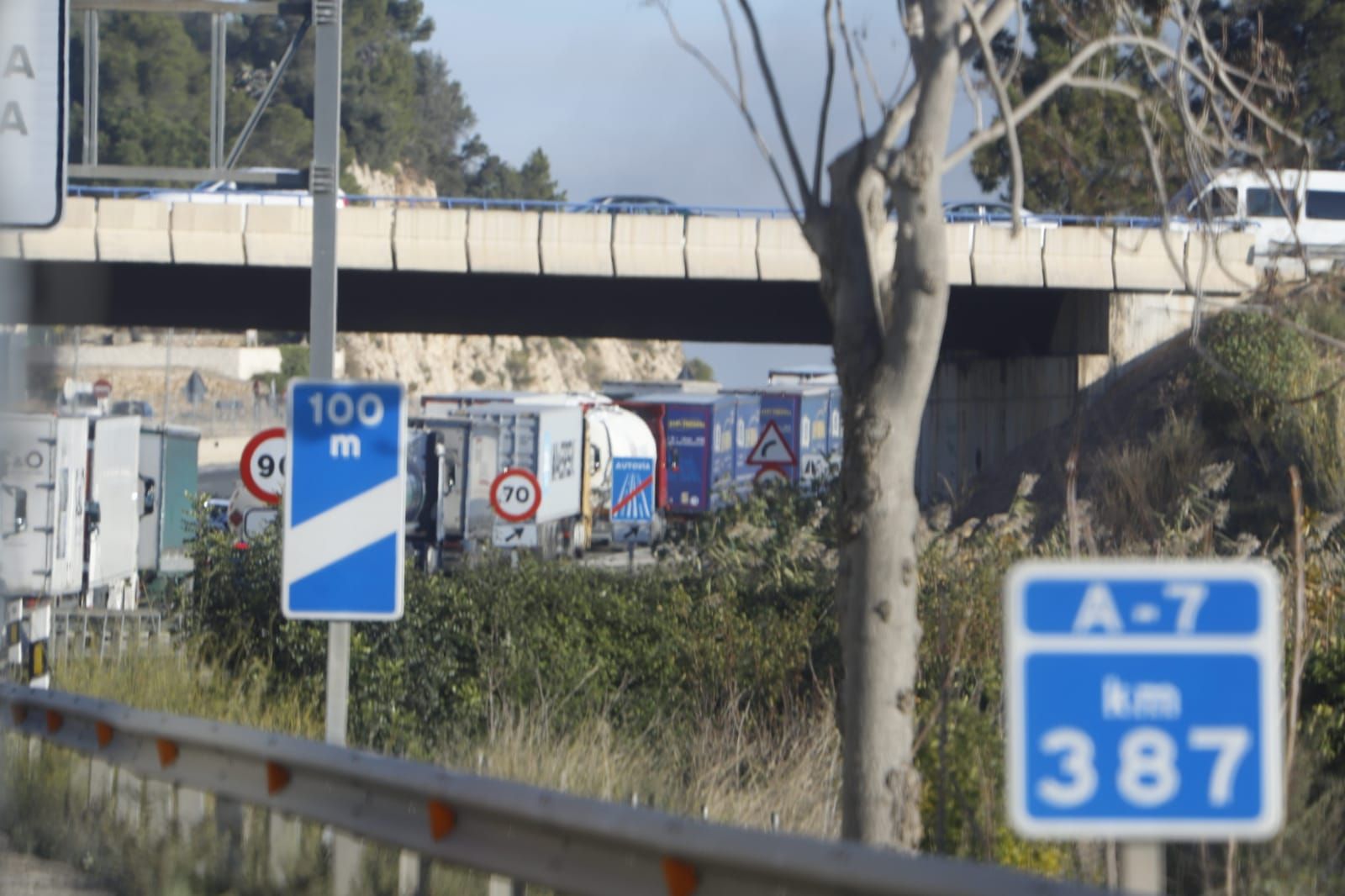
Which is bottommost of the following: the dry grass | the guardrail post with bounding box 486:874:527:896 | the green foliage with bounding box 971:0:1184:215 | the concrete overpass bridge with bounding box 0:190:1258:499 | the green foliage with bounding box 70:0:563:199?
the dry grass

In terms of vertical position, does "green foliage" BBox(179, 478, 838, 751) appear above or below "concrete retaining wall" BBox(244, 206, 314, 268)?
below

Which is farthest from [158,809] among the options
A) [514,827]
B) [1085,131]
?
[1085,131]

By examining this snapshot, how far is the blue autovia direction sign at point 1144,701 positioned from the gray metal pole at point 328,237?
4.42 meters

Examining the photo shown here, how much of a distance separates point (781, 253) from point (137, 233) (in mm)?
12446

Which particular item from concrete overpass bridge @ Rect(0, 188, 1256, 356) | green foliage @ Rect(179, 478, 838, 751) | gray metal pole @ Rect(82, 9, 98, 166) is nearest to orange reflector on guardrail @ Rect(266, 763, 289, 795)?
green foliage @ Rect(179, 478, 838, 751)

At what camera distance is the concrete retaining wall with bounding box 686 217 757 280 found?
33062 mm

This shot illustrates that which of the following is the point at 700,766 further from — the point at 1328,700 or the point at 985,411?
the point at 985,411

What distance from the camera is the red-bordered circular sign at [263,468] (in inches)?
590

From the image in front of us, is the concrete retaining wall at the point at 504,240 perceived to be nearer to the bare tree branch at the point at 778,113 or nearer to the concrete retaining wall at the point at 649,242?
the concrete retaining wall at the point at 649,242

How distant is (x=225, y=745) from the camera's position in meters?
7.36

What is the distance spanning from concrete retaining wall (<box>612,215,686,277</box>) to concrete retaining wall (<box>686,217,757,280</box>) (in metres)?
0.21

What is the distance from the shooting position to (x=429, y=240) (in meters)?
33.1

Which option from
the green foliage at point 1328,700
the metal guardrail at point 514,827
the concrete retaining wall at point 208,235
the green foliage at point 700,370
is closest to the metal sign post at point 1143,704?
the metal guardrail at point 514,827

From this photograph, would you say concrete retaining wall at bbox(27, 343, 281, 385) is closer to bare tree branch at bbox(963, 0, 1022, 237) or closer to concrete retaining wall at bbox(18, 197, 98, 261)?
concrete retaining wall at bbox(18, 197, 98, 261)
